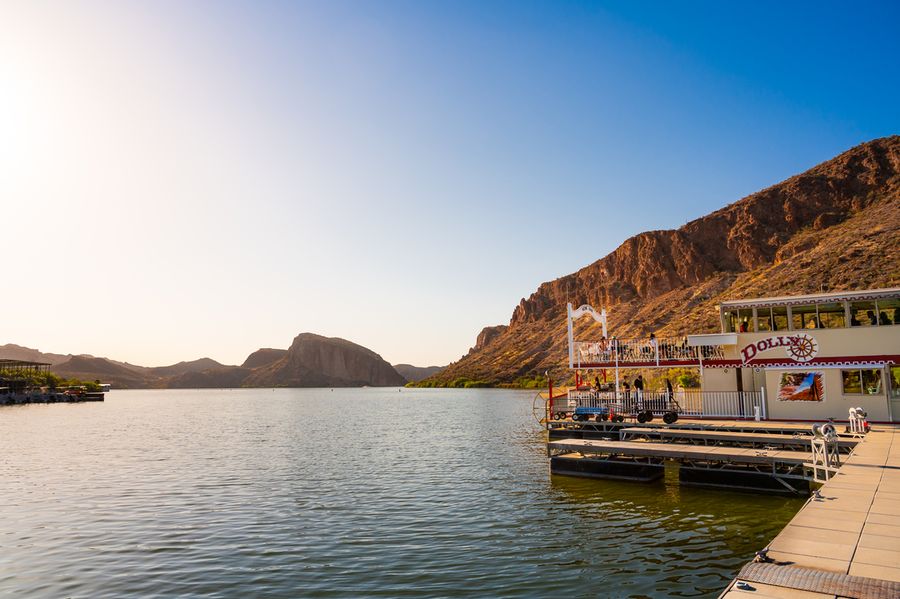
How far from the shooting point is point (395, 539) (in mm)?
17047

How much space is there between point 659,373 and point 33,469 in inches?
3006

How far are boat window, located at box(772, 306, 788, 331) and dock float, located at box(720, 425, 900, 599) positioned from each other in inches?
556

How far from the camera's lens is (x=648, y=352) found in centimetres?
3356

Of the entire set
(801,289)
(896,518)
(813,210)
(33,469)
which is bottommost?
(33,469)

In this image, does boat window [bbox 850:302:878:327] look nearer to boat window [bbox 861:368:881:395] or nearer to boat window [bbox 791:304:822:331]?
boat window [bbox 791:304:822:331]

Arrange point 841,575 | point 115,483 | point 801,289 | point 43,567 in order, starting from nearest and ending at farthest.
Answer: point 841,575 → point 43,567 → point 115,483 → point 801,289

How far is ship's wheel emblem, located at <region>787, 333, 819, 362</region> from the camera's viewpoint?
27.2 meters

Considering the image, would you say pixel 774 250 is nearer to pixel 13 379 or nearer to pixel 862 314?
pixel 862 314

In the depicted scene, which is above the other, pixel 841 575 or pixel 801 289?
pixel 801 289

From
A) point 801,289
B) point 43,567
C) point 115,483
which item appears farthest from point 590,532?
point 801,289

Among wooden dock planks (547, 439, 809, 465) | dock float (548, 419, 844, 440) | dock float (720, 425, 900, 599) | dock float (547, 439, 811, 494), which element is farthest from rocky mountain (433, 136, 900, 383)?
dock float (720, 425, 900, 599)

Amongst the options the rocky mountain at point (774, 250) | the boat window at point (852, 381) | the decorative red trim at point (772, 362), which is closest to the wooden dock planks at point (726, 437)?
the decorative red trim at point (772, 362)

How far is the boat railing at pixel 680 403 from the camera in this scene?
2906 cm

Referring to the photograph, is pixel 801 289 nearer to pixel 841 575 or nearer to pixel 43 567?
pixel 841 575
